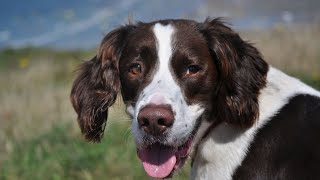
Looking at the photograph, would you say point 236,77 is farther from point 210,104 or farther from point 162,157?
point 162,157

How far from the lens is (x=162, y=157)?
4.55 metres

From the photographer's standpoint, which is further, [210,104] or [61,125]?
[61,125]

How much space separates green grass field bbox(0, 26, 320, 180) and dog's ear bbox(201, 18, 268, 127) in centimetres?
73

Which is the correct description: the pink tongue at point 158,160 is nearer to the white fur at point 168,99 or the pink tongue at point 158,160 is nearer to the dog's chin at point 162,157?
the dog's chin at point 162,157

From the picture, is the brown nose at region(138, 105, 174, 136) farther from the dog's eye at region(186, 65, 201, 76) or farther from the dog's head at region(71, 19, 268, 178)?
the dog's eye at region(186, 65, 201, 76)

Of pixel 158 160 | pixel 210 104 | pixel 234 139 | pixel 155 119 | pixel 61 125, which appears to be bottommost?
pixel 61 125

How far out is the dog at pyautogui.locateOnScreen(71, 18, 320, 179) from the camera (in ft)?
14.2

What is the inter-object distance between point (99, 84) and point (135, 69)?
390mm

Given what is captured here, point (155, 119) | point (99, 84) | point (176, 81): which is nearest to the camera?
point (155, 119)

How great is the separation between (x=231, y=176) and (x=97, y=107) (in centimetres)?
111

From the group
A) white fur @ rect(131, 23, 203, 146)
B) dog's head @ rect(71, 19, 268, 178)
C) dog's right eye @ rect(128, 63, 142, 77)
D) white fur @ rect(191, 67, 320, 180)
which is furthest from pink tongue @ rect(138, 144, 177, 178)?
dog's right eye @ rect(128, 63, 142, 77)

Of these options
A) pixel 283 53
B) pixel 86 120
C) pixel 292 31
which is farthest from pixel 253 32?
pixel 86 120

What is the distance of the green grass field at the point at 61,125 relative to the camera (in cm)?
736

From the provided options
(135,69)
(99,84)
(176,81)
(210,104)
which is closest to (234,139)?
(210,104)
